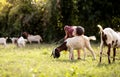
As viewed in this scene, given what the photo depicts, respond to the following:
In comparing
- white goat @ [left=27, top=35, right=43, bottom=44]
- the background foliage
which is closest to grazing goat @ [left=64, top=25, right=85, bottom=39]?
the background foliage

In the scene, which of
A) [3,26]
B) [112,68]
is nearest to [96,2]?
[3,26]

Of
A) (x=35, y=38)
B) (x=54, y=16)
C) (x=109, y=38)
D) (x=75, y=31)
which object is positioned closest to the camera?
(x=109, y=38)

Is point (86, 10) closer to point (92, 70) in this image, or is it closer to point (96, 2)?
point (96, 2)

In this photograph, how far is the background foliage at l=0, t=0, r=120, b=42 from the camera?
32406mm

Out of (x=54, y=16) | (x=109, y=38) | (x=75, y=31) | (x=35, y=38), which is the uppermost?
(x=109, y=38)

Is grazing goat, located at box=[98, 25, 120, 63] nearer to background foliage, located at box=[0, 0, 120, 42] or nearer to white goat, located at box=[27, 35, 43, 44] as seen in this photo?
background foliage, located at box=[0, 0, 120, 42]

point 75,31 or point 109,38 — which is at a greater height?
point 109,38

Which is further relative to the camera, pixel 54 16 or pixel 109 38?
pixel 54 16

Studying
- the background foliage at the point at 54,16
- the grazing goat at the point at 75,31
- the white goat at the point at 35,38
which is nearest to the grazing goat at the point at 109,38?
the grazing goat at the point at 75,31

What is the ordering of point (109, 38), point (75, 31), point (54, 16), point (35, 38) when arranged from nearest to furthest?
point (109, 38)
point (75, 31)
point (35, 38)
point (54, 16)

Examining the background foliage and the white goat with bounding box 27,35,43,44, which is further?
the white goat with bounding box 27,35,43,44

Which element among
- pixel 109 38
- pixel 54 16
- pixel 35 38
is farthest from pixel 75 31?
pixel 54 16

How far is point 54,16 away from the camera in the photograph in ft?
112

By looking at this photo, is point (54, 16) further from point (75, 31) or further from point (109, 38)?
point (109, 38)
